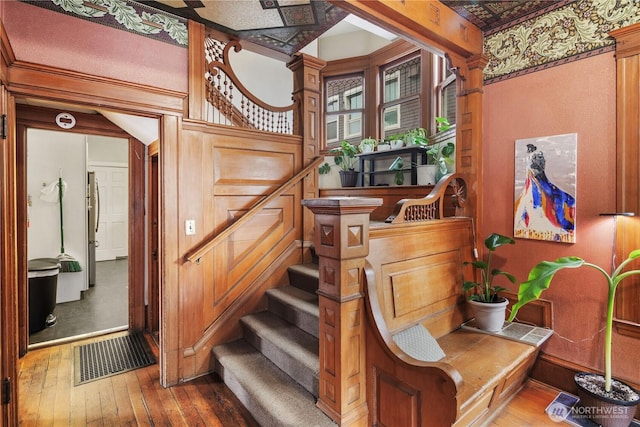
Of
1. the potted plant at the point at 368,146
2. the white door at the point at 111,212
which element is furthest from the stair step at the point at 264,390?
the white door at the point at 111,212

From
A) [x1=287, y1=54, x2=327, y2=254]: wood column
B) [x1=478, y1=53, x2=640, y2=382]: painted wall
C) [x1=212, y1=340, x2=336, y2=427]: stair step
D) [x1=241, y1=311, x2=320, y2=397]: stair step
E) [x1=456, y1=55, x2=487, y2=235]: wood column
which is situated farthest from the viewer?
[x1=287, y1=54, x2=327, y2=254]: wood column

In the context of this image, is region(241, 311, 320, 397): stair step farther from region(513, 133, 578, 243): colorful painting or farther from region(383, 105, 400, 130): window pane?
region(383, 105, 400, 130): window pane

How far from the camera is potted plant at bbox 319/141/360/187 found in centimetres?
428

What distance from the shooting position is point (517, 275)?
A: 2.65 metres

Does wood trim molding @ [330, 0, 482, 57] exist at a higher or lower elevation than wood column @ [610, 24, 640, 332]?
higher

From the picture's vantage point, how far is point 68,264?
14.3 ft

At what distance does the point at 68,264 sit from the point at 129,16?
3655mm

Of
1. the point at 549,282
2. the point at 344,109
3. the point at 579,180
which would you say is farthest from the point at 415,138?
the point at 549,282

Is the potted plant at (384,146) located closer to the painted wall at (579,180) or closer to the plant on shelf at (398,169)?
the plant on shelf at (398,169)

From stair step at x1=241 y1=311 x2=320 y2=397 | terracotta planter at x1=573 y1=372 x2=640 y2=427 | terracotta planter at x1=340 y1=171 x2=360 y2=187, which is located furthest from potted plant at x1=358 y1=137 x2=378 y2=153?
terracotta planter at x1=573 y1=372 x2=640 y2=427

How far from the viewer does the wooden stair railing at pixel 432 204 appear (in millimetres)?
2084

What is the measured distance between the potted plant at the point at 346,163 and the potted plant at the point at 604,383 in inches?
103

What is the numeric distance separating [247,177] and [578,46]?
2715 millimetres
